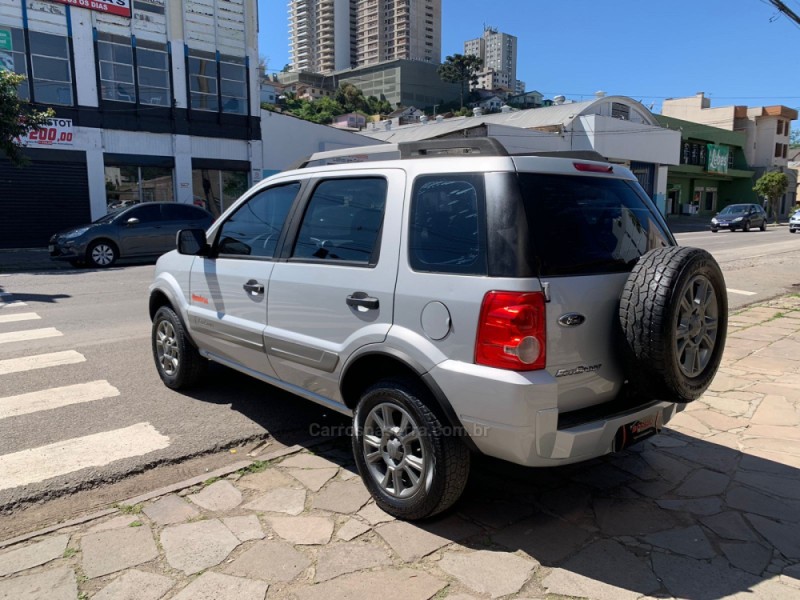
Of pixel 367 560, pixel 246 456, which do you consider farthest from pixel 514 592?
pixel 246 456

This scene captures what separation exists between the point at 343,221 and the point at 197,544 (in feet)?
6.21

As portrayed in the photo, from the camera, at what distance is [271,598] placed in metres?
2.57

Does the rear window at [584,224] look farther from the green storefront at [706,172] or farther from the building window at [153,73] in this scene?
the green storefront at [706,172]

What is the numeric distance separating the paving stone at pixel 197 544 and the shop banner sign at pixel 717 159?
59.7 m

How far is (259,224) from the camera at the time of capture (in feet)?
14.0

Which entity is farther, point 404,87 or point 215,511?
point 404,87

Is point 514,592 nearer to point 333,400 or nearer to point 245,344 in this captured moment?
point 333,400

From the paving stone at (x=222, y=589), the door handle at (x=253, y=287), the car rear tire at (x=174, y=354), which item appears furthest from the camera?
the car rear tire at (x=174, y=354)

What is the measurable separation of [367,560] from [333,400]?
1024mm

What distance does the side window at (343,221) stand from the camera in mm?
3352

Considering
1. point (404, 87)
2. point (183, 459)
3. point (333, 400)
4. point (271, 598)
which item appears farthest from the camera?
point (404, 87)

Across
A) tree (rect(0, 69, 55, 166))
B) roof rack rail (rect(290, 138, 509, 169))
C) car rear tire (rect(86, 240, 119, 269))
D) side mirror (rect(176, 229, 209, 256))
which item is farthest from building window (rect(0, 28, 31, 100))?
roof rack rail (rect(290, 138, 509, 169))

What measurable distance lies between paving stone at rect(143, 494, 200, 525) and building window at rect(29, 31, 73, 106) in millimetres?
21886

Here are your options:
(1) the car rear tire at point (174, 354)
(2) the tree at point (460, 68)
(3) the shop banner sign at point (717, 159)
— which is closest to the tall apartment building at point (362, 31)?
(2) the tree at point (460, 68)
